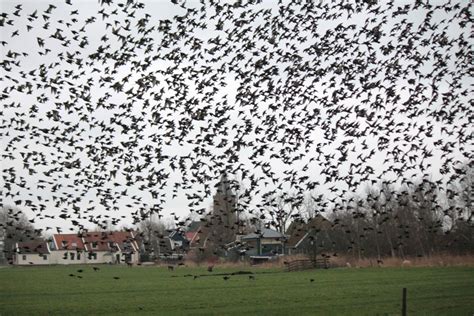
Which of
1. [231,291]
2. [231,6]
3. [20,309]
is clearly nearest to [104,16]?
[231,6]

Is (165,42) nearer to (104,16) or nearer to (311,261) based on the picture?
(104,16)

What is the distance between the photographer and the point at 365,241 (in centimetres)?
7900

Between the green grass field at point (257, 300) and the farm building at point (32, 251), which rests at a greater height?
the farm building at point (32, 251)

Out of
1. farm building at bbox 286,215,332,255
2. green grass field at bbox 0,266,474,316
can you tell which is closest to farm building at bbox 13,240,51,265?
green grass field at bbox 0,266,474,316

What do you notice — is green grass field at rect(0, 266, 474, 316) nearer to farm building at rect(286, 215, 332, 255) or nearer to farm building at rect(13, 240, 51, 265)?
farm building at rect(13, 240, 51, 265)

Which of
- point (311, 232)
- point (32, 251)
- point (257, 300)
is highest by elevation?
point (311, 232)

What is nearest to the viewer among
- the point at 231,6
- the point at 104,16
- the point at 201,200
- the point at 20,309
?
the point at 104,16

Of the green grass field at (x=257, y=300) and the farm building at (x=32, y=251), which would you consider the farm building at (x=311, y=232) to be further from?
the farm building at (x=32, y=251)

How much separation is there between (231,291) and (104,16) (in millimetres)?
24376

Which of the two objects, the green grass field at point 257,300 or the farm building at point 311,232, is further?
the green grass field at point 257,300

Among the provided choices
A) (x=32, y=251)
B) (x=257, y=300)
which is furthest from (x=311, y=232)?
(x=32, y=251)

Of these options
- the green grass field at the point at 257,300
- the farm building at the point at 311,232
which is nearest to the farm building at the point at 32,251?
the green grass field at the point at 257,300

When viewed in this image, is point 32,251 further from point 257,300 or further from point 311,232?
point 311,232

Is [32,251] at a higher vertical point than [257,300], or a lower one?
higher
